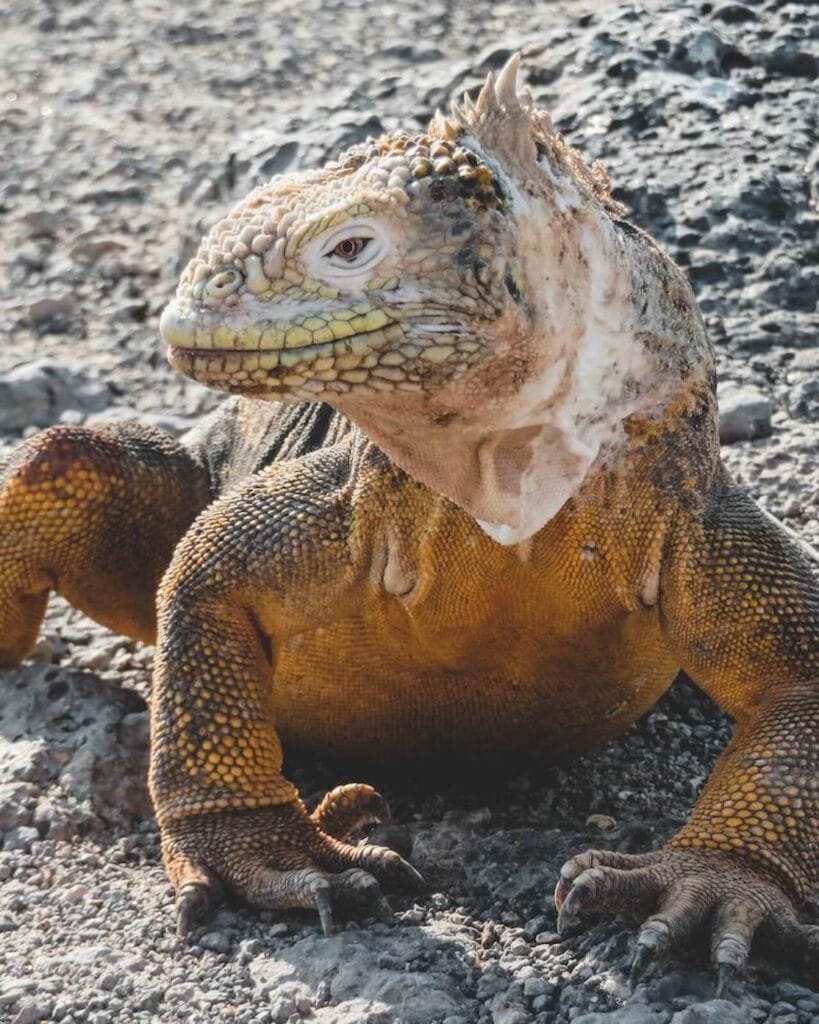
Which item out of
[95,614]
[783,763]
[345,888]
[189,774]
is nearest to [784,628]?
[783,763]

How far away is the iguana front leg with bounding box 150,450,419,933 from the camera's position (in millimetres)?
5359

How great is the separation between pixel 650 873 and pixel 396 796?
164 centimetres

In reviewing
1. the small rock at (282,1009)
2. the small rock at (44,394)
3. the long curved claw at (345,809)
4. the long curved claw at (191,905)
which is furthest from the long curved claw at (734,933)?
the small rock at (44,394)

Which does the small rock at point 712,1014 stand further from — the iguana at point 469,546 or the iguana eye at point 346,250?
the iguana eye at point 346,250

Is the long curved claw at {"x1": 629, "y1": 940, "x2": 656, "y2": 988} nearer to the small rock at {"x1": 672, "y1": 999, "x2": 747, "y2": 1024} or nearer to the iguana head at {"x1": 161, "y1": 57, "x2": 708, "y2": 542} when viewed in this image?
the small rock at {"x1": 672, "y1": 999, "x2": 747, "y2": 1024}

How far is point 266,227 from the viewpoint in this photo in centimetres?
460

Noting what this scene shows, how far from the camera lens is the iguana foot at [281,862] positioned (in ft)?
16.5

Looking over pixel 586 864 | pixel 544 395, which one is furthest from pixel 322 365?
pixel 586 864

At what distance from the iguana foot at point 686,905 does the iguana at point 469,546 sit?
0.03 feet

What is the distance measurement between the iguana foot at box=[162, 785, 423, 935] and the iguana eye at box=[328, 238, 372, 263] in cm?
165

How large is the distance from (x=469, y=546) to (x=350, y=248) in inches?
43.8

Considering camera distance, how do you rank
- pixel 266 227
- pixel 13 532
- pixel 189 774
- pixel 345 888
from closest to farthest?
pixel 266 227 → pixel 345 888 → pixel 189 774 → pixel 13 532

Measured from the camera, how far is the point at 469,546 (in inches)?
209

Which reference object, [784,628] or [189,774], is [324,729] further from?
[784,628]
